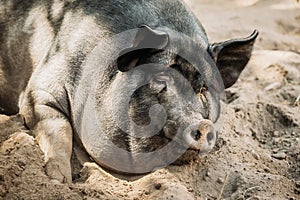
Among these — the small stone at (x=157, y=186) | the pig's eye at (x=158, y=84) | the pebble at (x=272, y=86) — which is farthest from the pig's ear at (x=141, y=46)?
the pebble at (x=272, y=86)

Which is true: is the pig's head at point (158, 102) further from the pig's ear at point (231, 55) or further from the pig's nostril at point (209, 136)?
the pig's ear at point (231, 55)

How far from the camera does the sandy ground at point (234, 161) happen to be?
3.09 m

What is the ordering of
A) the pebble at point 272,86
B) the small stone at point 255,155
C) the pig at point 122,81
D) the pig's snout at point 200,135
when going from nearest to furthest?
the pig's snout at point 200,135 < the pig at point 122,81 < the small stone at point 255,155 < the pebble at point 272,86

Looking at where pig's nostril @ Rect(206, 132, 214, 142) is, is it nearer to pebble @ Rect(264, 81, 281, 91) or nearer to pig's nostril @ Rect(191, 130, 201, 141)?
pig's nostril @ Rect(191, 130, 201, 141)

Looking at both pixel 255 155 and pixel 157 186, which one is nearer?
pixel 157 186

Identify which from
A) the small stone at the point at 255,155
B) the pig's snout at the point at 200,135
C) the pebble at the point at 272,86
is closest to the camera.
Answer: the pig's snout at the point at 200,135

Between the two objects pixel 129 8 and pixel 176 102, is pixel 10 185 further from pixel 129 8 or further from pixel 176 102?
pixel 129 8

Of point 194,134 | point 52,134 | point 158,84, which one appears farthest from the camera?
point 52,134

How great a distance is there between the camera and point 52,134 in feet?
11.3

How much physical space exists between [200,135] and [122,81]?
51cm

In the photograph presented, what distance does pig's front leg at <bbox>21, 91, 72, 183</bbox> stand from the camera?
324 cm

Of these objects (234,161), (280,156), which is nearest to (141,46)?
(234,161)

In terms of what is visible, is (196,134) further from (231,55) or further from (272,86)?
(272,86)

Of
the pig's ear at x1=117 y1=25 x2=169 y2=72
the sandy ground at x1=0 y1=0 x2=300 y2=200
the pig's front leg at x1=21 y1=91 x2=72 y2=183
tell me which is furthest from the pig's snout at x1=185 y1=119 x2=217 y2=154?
the pig's front leg at x1=21 y1=91 x2=72 y2=183
